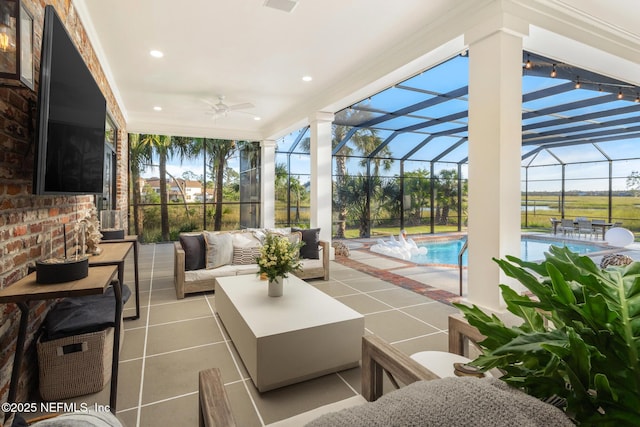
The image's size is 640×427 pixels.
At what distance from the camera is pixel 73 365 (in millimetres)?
2027

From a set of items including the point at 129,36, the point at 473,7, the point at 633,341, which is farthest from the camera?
the point at 129,36

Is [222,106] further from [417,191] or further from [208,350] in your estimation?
[417,191]

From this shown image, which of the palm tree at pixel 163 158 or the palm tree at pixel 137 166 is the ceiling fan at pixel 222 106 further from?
the palm tree at pixel 137 166

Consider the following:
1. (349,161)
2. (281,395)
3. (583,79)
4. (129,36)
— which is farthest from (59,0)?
(349,161)

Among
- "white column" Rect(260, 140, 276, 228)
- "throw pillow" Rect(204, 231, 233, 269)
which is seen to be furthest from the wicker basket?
"white column" Rect(260, 140, 276, 228)

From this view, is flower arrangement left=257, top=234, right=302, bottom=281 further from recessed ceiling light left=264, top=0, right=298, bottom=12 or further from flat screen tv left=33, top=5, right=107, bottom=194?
recessed ceiling light left=264, top=0, right=298, bottom=12

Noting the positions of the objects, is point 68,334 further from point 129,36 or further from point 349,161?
point 349,161

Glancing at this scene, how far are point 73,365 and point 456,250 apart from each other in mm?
9400

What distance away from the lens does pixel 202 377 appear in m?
1.28

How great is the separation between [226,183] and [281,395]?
8.15 metres

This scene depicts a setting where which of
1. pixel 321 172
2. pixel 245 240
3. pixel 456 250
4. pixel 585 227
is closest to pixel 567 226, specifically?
pixel 585 227

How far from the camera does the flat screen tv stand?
168cm

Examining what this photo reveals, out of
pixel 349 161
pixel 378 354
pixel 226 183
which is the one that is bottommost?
→ pixel 378 354

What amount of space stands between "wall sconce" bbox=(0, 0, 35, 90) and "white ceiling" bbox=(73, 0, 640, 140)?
190cm
